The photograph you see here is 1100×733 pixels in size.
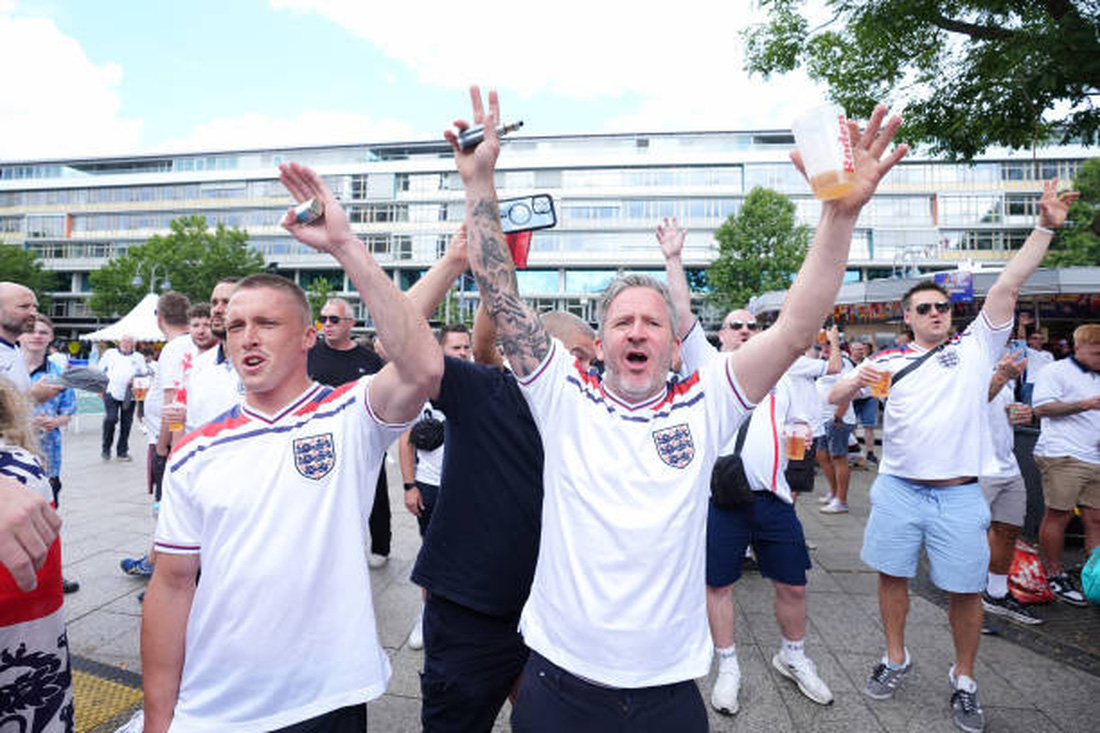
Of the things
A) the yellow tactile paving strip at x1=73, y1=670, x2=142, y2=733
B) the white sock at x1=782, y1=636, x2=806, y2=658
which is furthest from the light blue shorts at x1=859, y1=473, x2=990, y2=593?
the yellow tactile paving strip at x1=73, y1=670, x2=142, y2=733

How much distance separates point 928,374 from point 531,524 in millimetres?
2736

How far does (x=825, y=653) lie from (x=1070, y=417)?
3.16 m

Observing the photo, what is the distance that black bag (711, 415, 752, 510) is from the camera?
3.39 m

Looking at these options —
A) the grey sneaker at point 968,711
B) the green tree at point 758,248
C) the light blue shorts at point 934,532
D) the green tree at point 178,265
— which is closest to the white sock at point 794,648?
the light blue shorts at point 934,532

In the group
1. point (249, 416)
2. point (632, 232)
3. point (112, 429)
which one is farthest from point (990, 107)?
point (632, 232)

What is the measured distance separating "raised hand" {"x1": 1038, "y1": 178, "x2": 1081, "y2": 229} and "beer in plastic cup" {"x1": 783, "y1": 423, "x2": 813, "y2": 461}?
1.83 metres

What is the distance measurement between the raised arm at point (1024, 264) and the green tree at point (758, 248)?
36.9 metres

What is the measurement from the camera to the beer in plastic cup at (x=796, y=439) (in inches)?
152

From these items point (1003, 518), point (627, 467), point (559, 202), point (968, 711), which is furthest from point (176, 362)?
point (559, 202)

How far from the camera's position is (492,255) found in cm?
200

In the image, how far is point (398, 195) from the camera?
58156 mm

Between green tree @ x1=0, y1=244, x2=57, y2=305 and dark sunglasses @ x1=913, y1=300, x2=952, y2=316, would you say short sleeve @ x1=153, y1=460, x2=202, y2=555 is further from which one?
green tree @ x1=0, y1=244, x2=57, y2=305

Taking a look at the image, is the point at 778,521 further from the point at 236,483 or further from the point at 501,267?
the point at 236,483

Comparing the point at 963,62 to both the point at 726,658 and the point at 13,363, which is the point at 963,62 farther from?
the point at 13,363
